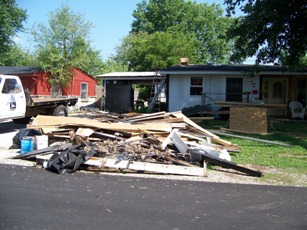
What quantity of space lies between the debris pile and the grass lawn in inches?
20.4

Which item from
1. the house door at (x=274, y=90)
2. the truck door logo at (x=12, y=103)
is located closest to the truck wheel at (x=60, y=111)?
the truck door logo at (x=12, y=103)

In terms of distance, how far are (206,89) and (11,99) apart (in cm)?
1102

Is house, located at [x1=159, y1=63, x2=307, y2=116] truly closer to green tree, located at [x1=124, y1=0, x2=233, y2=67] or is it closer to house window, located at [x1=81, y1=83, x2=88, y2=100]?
house window, located at [x1=81, y1=83, x2=88, y2=100]

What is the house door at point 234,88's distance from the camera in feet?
64.1

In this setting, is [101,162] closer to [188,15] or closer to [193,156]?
[193,156]

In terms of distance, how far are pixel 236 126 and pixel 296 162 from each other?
5367 mm

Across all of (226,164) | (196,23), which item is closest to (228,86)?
(226,164)

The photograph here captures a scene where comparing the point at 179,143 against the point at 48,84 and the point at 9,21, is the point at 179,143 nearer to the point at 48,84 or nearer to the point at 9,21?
the point at 48,84

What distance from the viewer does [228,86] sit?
1962 cm

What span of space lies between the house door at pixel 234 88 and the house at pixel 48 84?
43.3 feet

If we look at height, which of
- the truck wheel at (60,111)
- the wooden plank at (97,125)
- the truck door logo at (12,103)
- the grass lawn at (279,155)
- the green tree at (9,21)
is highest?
the green tree at (9,21)

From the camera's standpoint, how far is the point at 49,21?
91.3ft

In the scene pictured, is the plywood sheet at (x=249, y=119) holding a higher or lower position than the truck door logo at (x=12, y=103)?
lower

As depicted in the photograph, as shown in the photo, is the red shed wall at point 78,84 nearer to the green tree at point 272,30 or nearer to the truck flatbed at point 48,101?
the truck flatbed at point 48,101
